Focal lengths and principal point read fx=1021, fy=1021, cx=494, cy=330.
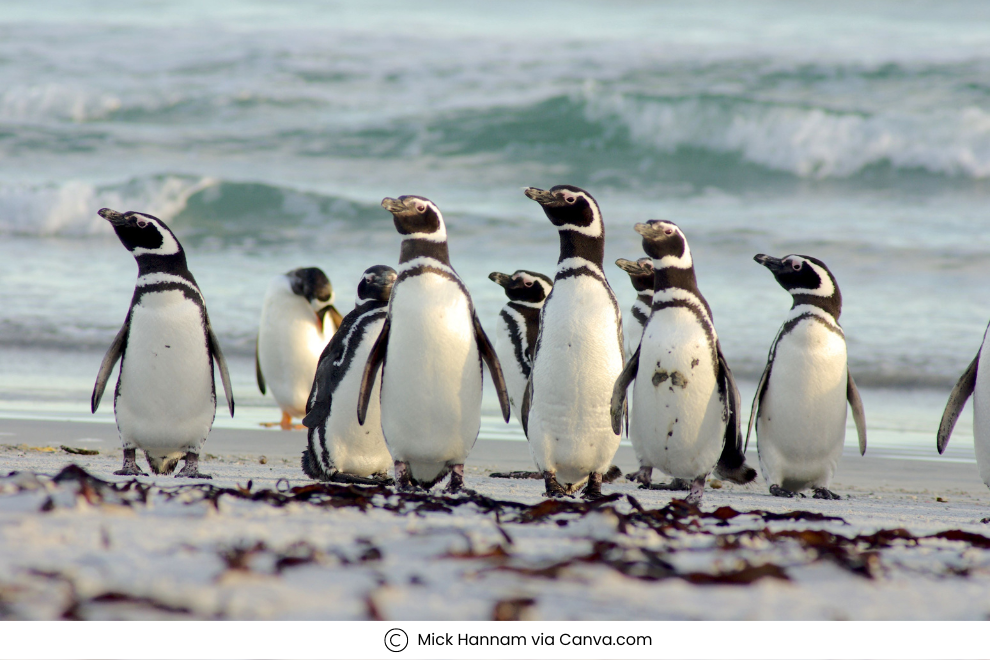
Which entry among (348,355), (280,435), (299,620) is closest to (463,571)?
(299,620)

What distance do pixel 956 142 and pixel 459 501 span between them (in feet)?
56.5

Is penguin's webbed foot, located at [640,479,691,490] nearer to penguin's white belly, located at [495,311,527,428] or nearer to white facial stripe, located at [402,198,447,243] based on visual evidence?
white facial stripe, located at [402,198,447,243]

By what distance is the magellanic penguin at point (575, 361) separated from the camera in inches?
154

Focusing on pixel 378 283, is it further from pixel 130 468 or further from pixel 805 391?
pixel 805 391

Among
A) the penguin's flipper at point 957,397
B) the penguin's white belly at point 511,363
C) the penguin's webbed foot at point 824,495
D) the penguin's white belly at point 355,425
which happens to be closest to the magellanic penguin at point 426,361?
the penguin's white belly at point 355,425

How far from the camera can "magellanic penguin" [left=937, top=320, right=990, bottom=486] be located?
4422 millimetres

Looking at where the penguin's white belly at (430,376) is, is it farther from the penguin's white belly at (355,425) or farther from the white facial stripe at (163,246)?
the white facial stripe at (163,246)

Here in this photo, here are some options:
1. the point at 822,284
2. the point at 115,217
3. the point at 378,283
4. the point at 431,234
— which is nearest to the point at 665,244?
the point at 822,284

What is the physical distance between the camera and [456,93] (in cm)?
2114

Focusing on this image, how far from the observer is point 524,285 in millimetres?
5938

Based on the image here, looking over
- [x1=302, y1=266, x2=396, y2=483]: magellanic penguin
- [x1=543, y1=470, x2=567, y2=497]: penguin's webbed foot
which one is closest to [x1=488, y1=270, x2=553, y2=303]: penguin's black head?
[x1=302, y1=266, x2=396, y2=483]: magellanic penguin

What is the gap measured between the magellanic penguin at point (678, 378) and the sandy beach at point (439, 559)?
2.99 feet

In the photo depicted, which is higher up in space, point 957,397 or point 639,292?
point 639,292

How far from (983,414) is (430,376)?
243cm
